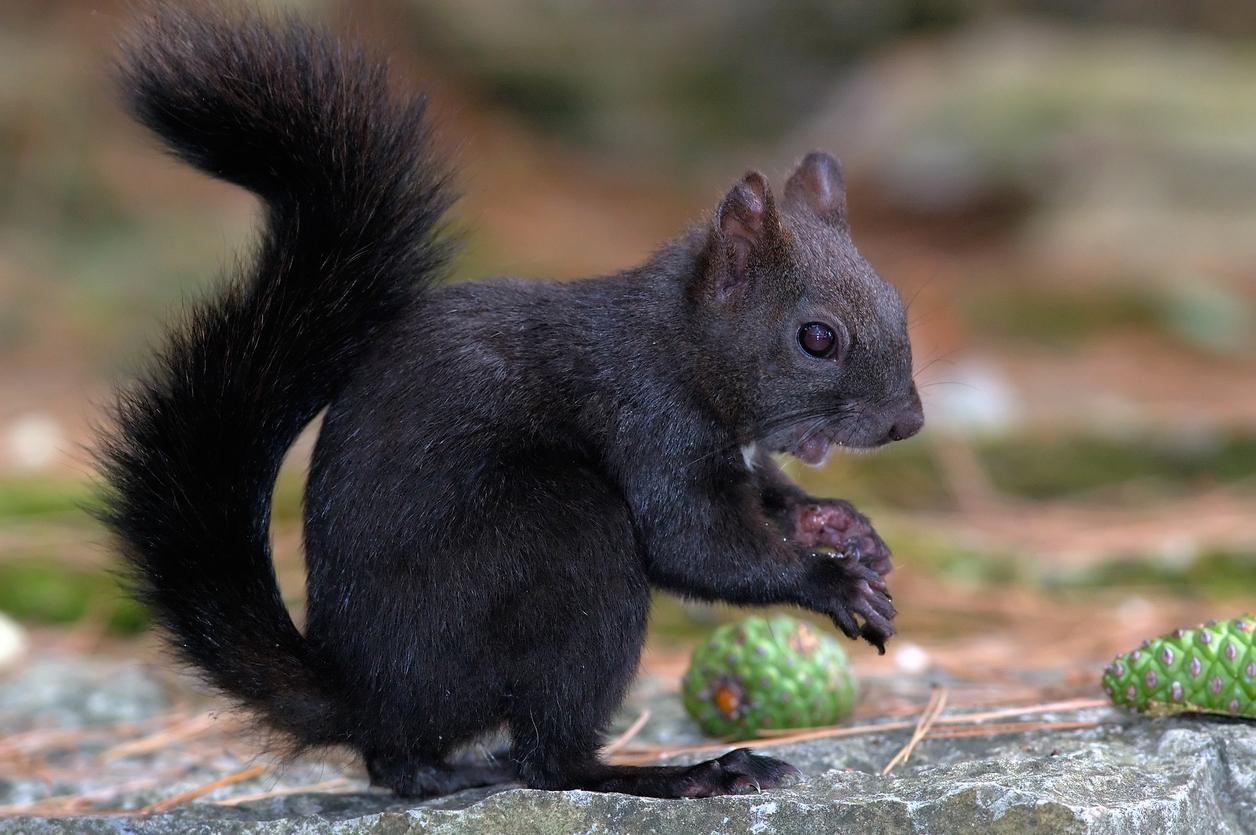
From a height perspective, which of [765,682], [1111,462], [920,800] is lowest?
[920,800]

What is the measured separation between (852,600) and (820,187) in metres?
0.78

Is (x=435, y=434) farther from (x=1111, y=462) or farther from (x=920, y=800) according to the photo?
(x=1111, y=462)

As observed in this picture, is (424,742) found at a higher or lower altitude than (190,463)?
lower

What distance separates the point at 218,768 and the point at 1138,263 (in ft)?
20.8

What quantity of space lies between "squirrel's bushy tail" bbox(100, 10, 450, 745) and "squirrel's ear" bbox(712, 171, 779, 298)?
0.52 m

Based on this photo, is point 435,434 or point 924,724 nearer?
point 435,434

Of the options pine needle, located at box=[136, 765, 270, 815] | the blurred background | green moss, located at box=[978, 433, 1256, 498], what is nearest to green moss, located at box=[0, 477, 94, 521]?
the blurred background

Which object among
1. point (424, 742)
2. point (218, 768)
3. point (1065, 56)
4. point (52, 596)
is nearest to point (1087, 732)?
point (424, 742)

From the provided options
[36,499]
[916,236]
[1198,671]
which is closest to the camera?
[1198,671]

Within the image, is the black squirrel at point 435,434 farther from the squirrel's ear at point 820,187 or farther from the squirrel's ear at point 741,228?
the squirrel's ear at point 820,187

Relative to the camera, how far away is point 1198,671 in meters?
2.11

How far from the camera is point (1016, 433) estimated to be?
5074mm

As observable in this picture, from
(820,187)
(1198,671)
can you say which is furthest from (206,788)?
(1198,671)

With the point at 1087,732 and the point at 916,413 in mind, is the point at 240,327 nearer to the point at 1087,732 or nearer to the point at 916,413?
the point at 916,413
